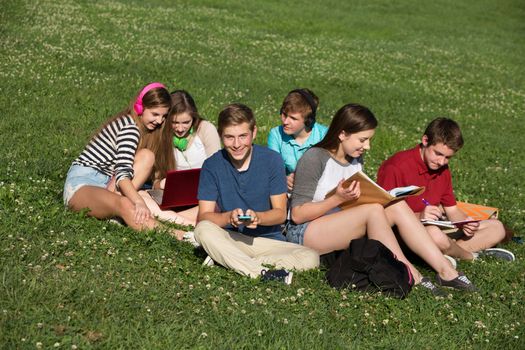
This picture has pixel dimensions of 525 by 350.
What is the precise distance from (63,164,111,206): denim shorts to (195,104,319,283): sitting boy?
1464mm

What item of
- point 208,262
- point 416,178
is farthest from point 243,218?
point 416,178

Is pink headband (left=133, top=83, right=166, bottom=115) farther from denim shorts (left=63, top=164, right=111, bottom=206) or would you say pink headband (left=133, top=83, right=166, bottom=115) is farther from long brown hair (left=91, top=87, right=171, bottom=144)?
denim shorts (left=63, top=164, right=111, bottom=206)

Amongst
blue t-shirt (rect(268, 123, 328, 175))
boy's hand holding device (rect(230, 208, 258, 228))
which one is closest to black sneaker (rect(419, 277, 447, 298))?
boy's hand holding device (rect(230, 208, 258, 228))

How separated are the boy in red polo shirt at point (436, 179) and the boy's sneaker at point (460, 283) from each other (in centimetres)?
70

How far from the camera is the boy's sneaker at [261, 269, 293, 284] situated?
6969 millimetres

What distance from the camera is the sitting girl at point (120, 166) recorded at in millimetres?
7961

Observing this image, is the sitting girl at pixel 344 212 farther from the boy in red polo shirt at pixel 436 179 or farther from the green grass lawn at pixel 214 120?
the boy in red polo shirt at pixel 436 179

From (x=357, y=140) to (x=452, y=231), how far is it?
197 cm

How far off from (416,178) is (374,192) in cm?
124

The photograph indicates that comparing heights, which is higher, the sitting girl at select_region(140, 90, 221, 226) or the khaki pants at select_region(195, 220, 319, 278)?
the sitting girl at select_region(140, 90, 221, 226)

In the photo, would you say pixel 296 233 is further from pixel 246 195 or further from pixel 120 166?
pixel 120 166

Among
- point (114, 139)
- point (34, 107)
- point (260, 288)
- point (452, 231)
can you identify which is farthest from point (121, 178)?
point (34, 107)

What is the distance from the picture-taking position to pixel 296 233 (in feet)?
25.8

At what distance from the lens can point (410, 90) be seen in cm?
1931
